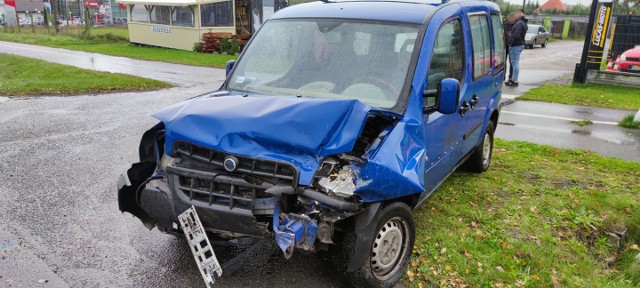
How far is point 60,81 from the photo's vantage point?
12.9m

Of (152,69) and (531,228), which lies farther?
(152,69)

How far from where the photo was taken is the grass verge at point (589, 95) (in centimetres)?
1204

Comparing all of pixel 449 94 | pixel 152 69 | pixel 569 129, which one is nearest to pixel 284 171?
pixel 449 94

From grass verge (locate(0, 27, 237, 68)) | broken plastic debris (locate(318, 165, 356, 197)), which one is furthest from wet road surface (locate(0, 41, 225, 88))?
broken plastic debris (locate(318, 165, 356, 197))

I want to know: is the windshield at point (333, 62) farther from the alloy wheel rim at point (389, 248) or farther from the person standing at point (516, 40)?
the person standing at point (516, 40)

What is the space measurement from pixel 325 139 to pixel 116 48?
26.9 m

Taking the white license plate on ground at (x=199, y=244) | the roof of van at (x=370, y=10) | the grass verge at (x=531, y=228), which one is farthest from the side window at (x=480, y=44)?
the white license plate on ground at (x=199, y=244)

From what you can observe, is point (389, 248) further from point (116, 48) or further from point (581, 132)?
point (116, 48)

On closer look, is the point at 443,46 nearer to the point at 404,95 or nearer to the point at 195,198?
the point at 404,95

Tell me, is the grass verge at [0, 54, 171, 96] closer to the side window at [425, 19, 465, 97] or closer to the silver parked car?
the side window at [425, 19, 465, 97]

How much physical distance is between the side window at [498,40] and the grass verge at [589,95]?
22.1 ft

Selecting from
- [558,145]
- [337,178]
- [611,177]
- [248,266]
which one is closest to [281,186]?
[337,178]

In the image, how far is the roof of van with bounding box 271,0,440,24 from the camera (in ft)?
14.0

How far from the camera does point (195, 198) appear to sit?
3289mm
